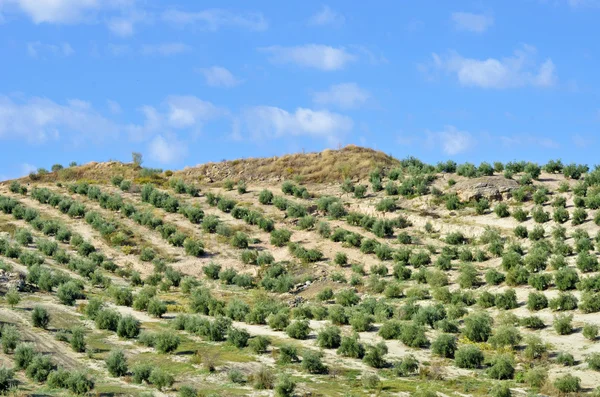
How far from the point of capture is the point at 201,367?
3528cm

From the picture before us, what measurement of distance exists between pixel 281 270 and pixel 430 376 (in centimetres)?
2432

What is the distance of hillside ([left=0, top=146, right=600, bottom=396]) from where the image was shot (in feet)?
114

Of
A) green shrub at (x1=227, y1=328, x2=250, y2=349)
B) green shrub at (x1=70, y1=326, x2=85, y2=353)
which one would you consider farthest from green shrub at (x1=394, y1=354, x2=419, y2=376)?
green shrub at (x1=70, y1=326, x2=85, y2=353)

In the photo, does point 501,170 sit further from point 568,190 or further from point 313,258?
point 313,258

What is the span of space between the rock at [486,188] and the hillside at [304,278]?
16 cm

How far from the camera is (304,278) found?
56.4 meters

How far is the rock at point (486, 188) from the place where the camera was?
66.9 m

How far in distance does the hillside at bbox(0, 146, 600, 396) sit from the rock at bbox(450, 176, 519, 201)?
6.1 inches

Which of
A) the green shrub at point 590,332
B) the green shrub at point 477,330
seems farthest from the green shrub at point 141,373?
the green shrub at point 590,332

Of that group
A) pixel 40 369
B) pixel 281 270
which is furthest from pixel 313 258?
pixel 40 369

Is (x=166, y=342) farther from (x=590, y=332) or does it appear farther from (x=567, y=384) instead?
(x=590, y=332)

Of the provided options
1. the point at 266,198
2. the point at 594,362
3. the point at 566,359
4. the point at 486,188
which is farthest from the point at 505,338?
the point at 266,198

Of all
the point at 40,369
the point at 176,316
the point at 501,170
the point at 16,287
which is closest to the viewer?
the point at 40,369

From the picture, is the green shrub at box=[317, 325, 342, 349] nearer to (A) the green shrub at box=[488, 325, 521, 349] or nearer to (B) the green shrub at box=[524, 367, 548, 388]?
Result: (A) the green shrub at box=[488, 325, 521, 349]
